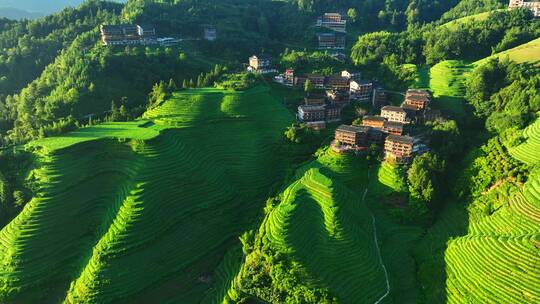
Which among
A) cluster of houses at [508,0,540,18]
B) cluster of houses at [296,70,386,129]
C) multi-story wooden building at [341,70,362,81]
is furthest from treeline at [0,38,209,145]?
cluster of houses at [508,0,540,18]

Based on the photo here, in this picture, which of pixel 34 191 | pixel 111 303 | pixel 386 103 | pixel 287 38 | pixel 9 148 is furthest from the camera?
pixel 287 38

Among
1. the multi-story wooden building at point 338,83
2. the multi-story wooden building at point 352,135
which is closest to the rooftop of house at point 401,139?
the multi-story wooden building at point 352,135

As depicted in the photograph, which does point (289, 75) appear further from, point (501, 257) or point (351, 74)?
point (501, 257)

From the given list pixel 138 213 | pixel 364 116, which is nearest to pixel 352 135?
pixel 364 116

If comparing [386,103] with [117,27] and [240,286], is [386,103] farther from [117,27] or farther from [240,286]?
[117,27]

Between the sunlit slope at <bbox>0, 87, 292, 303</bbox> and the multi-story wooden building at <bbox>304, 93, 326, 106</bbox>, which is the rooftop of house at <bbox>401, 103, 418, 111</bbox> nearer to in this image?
the multi-story wooden building at <bbox>304, 93, 326, 106</bbox>

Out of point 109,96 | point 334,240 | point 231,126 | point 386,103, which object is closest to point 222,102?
point 231,126

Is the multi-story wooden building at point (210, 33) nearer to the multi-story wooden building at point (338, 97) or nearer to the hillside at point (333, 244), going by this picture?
the multi-story wooden building at point (338, 97)

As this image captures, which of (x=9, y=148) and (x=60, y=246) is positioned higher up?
(x=9, y=148)
